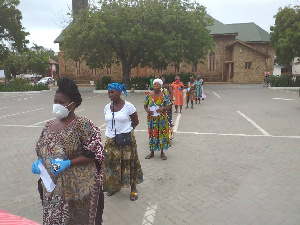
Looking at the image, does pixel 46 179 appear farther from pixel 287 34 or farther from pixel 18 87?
pixel 18 87

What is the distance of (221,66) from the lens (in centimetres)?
4294

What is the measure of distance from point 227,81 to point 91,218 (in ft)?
140

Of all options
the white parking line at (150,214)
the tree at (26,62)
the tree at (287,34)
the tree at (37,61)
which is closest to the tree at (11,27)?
the tree at (26,62)

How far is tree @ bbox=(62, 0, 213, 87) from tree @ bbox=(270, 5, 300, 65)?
7.15 meters

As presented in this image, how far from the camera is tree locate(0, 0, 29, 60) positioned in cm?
3092

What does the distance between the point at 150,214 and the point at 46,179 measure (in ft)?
6.02

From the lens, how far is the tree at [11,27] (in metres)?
30.9

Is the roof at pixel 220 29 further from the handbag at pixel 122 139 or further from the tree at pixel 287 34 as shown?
the handbag at pixel 122 139

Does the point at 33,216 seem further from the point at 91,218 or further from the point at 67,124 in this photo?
the point at 67,124

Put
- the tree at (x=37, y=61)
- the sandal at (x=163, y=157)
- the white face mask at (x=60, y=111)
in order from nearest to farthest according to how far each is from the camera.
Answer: the white face mask at (x=60, y=111) → the sandal at (x=163, y=157) → the tree at (x=37, y=61)

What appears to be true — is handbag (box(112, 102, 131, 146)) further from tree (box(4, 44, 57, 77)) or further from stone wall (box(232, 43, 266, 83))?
tree (box(4, 44, 57, 77))

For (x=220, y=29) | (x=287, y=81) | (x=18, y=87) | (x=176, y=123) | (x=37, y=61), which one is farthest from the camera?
(x=37, y=61)

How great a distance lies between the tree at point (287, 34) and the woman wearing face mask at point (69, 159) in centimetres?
2490

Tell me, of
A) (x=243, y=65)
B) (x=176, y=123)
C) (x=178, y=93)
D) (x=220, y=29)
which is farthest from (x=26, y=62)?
(x=176, y=123)
